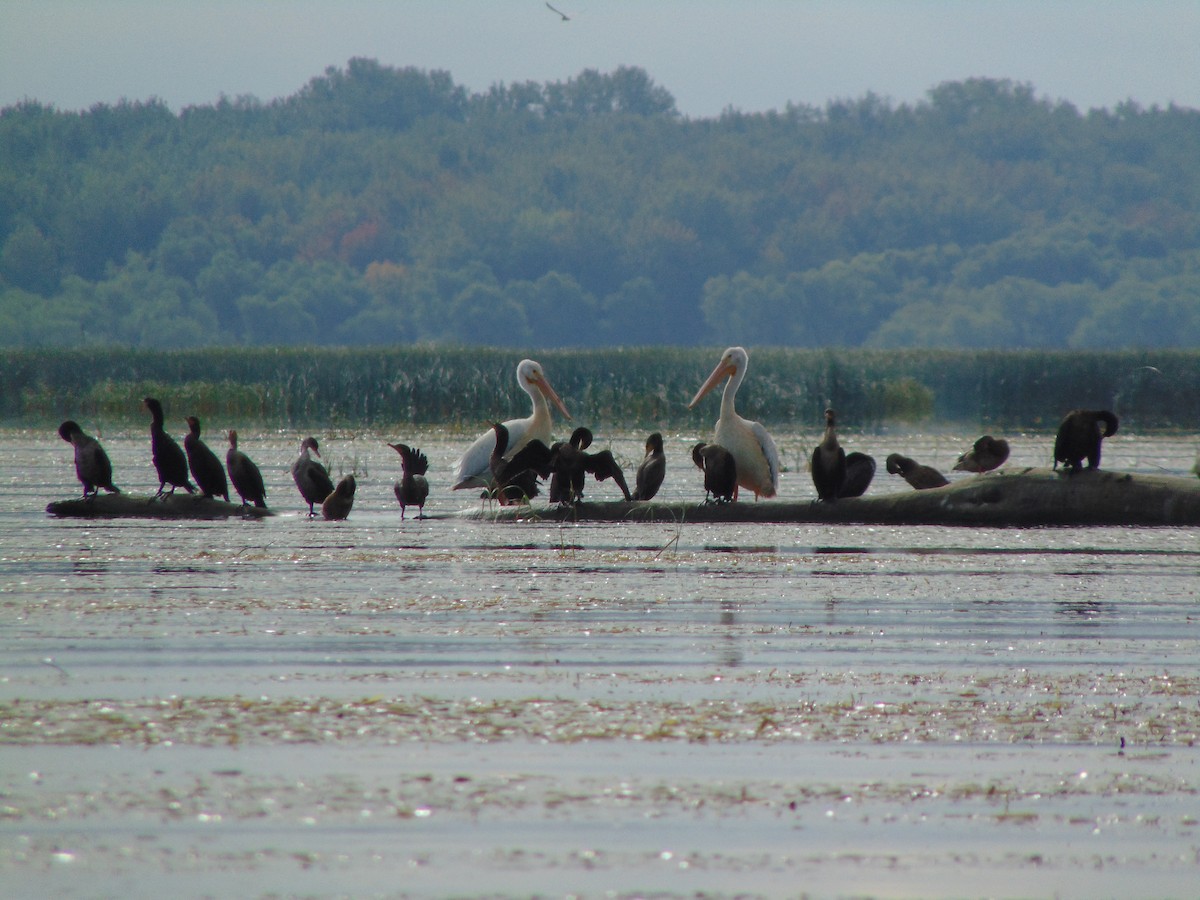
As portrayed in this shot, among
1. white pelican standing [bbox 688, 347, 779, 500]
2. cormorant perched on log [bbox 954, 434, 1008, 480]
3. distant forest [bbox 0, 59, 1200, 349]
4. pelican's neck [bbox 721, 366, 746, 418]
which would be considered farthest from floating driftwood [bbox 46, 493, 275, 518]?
distant forest [bbox 0, 59, 1200, 349]

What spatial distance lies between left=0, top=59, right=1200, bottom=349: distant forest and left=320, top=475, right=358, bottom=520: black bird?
3070 inches

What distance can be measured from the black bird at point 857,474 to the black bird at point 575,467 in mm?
1536

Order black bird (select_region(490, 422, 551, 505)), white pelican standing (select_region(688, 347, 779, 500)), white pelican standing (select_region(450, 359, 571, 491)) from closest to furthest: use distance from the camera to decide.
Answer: black bird (select_region(490, 422, 551, 505)) → white pelican standing (select_region(688, 347, 779, 500)) → white pelican standing (select_region(450, 359, 571, 491))

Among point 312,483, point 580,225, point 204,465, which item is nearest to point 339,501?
point 312,483

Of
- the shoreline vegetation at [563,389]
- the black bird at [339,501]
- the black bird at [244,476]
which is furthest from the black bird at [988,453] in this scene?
the shoreline vegetation at [563,389]

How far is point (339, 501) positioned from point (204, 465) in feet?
3.01

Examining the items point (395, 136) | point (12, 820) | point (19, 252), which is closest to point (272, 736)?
point (12, 820)

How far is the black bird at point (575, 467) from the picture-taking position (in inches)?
435

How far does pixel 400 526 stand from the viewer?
1128cm

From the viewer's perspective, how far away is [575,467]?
36.2 ft

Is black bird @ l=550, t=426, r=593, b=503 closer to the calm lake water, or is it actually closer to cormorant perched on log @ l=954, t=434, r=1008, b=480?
the calm lake water

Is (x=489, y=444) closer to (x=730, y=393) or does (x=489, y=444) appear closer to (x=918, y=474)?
(x=730, y=393)

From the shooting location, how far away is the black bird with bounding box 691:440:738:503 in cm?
1124

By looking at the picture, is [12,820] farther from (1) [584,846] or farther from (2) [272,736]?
(1) [584,846]
